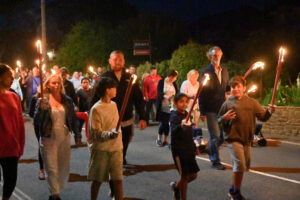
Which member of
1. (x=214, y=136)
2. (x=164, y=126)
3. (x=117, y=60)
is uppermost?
(x=117, y=60)

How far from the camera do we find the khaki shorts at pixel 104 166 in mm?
4863

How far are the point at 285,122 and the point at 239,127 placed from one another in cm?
658

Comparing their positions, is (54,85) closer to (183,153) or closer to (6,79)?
(6,79)

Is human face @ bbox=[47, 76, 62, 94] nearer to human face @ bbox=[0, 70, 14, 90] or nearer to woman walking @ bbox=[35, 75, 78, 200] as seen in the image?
woman walking @ bbox=[35, 75, 78, 200]

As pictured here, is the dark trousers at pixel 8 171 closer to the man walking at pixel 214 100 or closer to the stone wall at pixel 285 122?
the man walking at pixel 214 100

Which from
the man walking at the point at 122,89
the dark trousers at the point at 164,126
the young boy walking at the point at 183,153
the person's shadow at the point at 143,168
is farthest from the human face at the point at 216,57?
the dark trousers at the point at 164,126

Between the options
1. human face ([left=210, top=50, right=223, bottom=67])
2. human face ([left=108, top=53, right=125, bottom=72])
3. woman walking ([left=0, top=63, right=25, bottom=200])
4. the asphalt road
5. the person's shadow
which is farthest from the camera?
human face ([left=210, top=50, right=223, bottom=67])

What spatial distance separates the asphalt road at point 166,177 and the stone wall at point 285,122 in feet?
5.57

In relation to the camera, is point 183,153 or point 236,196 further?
point 236,196

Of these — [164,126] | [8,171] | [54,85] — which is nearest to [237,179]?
[54,85]

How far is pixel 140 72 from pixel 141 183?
15.1 m

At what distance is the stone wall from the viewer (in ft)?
37.4

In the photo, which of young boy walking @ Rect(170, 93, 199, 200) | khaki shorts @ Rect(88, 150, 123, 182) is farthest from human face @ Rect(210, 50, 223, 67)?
khaki shorts @ Rect(88, 150, 123, 182)

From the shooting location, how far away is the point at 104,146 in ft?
15.9
